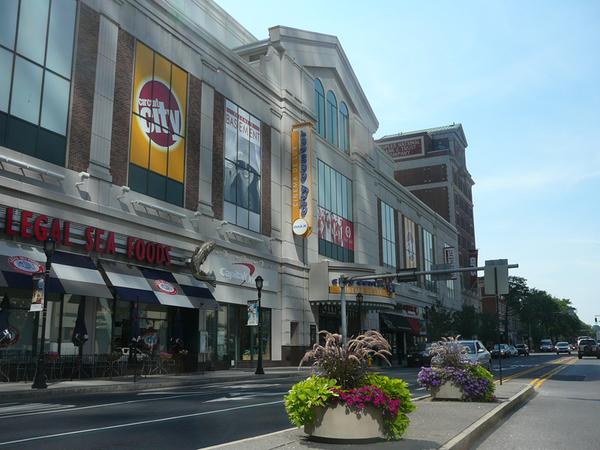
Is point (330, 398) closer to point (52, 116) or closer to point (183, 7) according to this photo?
point (52, 116)

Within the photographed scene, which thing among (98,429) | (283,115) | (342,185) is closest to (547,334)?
(342,185)

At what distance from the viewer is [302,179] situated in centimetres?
3766

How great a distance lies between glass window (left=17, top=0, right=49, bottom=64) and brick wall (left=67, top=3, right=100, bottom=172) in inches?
62.1

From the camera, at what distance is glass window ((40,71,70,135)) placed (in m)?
21.8

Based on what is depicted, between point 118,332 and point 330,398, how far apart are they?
18741 millimetres

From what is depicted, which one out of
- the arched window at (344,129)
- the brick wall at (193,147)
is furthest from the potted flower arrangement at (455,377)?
the arched window at (344,129)

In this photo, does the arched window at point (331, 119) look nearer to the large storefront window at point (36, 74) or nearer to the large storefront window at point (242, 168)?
the large storefront window at point (242, 168)

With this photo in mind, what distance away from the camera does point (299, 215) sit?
37.4m

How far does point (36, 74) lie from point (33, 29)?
170 centimetres

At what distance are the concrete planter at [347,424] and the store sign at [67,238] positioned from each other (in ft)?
48.4

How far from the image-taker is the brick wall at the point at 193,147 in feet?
95.6

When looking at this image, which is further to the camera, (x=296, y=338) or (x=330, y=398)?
(x=296, y=338)

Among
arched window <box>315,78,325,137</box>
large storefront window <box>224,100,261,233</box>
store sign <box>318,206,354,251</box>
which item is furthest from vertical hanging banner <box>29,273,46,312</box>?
arched window <box>315,78,325,137</box>

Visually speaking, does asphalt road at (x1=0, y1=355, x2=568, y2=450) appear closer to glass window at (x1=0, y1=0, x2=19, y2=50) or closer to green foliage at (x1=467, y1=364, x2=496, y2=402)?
green foliage at (x1=467, y1=364, x2=496, y2=402)
